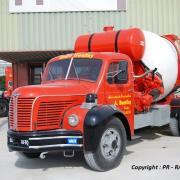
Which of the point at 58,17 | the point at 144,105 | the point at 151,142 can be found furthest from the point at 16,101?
the point at 58,17

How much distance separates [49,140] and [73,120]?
1.72ft

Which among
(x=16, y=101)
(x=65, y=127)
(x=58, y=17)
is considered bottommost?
(x=65, y=127)

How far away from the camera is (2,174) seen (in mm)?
7270

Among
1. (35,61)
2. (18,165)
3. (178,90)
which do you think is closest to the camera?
(18,165)

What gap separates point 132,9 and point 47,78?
8.59m

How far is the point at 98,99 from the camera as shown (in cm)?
775

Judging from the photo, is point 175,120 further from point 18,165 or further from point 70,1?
point 70,1

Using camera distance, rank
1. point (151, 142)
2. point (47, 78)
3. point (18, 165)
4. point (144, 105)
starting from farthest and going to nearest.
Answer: point (151, 142)
point (144, 105)
point (47, 78)
point (18, 165)

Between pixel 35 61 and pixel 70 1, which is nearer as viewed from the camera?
pixel 70 1

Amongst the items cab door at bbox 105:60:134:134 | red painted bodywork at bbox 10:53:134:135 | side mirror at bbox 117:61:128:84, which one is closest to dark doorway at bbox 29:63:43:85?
red painted bodywork at bbox 10:53:134:135

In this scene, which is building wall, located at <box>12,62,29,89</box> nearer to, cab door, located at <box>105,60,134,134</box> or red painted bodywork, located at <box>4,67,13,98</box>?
red painted bodywork, located at <box>4,67,13,98</box>

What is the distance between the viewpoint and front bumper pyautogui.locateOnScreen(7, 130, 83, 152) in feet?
22.7

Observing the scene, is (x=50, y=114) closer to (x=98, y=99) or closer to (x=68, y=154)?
(x=68, y=154)

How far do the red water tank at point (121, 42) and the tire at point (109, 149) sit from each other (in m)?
2.15
